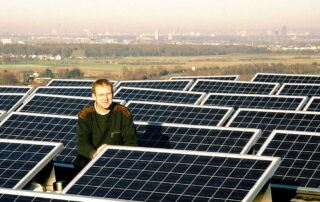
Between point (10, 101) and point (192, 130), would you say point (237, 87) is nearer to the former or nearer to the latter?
point (10, 101)

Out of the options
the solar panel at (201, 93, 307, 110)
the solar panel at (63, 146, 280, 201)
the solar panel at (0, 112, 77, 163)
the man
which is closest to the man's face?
the man

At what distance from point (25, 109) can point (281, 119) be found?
945 centimetres

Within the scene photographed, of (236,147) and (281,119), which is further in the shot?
(281,119)

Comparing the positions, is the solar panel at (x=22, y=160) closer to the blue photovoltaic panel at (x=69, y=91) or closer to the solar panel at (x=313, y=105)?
the solar panel at (x=313, y=105)

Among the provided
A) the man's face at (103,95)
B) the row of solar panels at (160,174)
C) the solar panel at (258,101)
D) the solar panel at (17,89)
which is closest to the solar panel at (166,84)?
the solar panel at (17,89)

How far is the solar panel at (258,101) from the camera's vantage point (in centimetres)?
2688

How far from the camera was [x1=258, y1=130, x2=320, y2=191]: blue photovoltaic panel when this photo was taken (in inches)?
600

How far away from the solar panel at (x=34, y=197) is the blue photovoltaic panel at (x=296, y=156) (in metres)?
4.96

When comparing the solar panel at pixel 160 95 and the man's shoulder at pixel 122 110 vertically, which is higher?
the man's shoulder at pixel 122 110

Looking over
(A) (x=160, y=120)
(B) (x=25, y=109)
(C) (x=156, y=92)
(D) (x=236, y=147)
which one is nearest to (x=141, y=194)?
(D) (x=236, y=147)

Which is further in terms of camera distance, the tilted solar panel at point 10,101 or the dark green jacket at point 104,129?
the tilted solar panel at point 10,101

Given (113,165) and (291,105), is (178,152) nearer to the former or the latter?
(113,165)

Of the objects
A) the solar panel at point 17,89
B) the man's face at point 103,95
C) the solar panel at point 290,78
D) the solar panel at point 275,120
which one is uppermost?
the man's face at point 103,95

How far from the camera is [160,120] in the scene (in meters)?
23.3
